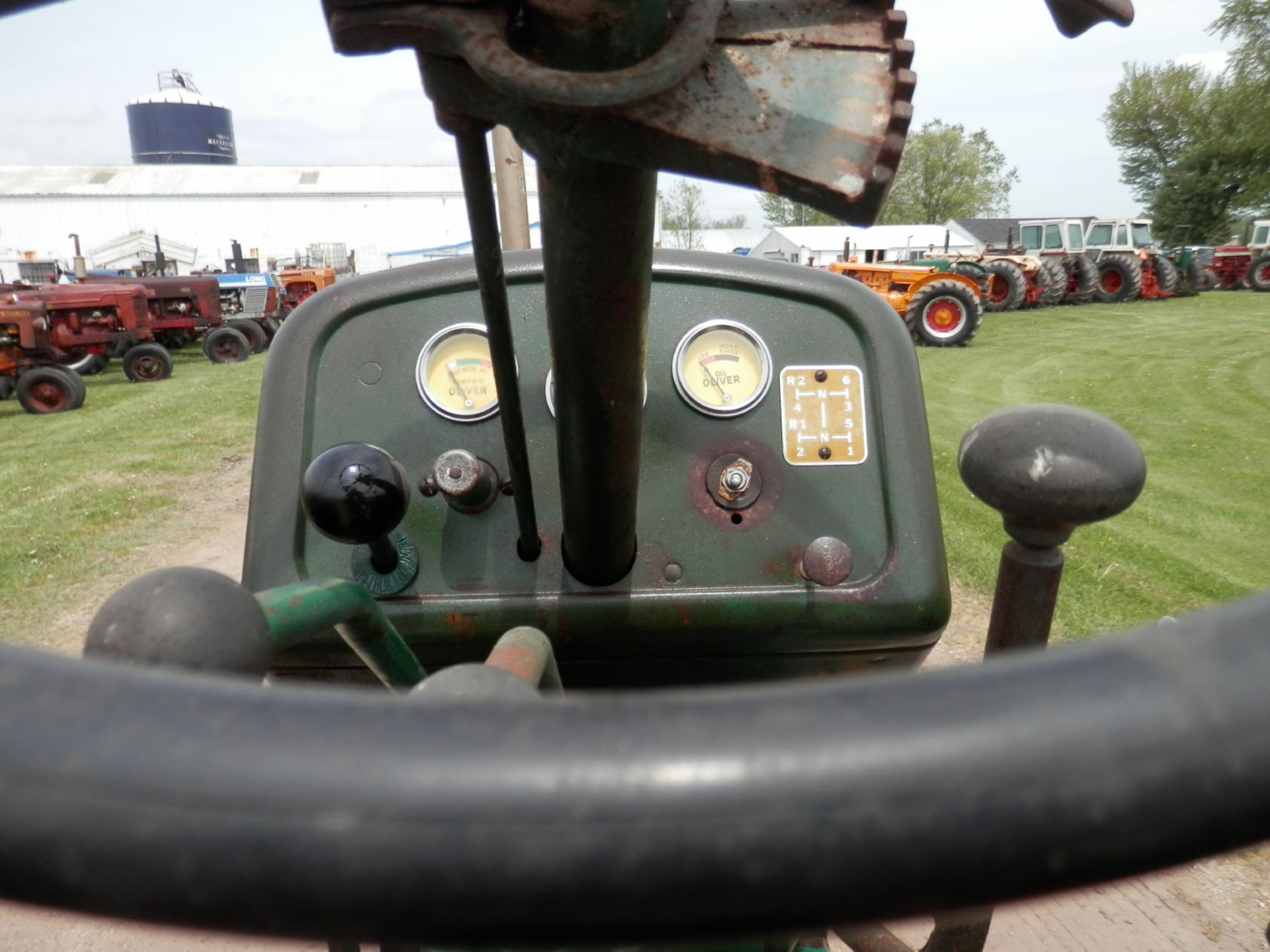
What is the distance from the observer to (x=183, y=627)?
0.54m

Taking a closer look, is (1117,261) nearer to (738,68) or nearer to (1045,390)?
(1045,390)

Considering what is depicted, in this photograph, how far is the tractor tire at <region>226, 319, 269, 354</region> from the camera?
16.2 meters

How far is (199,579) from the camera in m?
0.57

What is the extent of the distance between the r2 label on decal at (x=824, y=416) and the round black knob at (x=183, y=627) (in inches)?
43.3

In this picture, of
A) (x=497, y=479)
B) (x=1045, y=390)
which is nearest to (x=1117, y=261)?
(x=1045, y=390)

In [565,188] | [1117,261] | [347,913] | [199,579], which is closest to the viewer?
[347,913]

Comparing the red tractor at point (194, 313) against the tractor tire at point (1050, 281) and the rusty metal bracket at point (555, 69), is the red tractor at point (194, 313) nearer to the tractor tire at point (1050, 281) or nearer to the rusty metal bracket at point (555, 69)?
the tractor tire at point (1050, 281)

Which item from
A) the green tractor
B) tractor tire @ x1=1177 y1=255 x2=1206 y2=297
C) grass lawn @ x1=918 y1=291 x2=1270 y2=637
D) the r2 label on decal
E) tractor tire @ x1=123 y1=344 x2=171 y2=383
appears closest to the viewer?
the r2 label on decal

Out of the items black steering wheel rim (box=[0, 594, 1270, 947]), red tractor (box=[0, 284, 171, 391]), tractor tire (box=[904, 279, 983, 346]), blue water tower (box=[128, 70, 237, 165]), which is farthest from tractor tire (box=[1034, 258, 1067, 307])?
blue water tower (box=[128, 70, 237, 165])

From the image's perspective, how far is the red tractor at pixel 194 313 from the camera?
15.5 m

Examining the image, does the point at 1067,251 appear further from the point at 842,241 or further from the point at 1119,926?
the point at 842,241

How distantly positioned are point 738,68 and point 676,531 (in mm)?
939

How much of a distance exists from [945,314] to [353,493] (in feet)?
45.7

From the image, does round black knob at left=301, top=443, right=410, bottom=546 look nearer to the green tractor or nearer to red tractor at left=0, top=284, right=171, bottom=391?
red tractor at left=0, top=284, right=171, bottom=391
